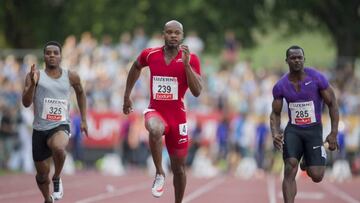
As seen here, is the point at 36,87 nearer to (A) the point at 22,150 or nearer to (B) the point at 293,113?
(B) the point at 293,113

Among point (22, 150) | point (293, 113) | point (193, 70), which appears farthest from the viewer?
point (22, 150)

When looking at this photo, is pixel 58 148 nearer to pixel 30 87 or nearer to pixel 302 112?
pixel 30 87

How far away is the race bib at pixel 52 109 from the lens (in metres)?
14.2

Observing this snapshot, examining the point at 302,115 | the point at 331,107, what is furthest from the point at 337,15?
the point at 302,115

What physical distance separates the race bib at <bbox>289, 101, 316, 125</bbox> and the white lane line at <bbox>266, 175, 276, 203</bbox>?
4804 millimetres

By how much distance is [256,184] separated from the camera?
970 inches

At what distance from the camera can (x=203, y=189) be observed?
2203 centimetres

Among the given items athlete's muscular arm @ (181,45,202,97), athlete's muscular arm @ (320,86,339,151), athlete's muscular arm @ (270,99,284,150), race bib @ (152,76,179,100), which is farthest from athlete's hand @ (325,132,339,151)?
race bib @ (152,76,179,100)

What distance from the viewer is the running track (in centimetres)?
1848

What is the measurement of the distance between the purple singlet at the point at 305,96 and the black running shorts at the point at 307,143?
10 cm

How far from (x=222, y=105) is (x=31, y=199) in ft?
48.6

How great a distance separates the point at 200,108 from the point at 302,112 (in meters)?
18.1

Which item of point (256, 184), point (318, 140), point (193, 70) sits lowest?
point (256, 184)

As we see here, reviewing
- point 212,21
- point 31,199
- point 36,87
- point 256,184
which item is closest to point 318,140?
point 36,87
